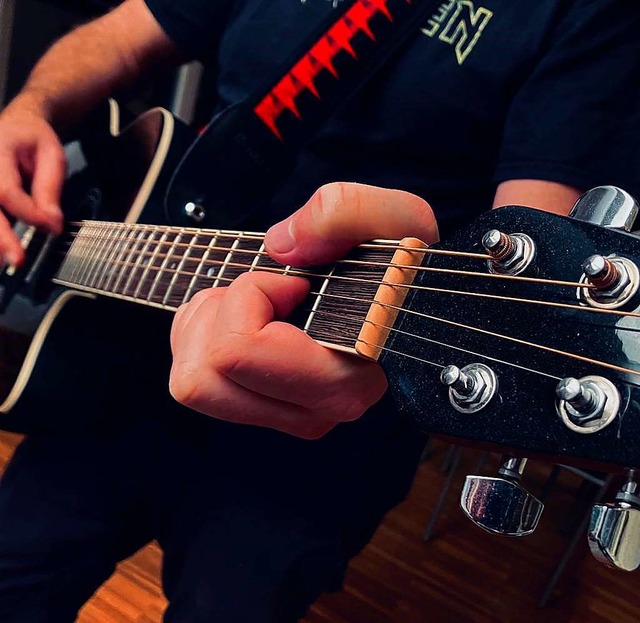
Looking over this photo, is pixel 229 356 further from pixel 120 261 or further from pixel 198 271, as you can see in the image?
pixel 120 261

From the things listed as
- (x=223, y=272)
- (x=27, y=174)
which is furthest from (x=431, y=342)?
(x=27, y=174)

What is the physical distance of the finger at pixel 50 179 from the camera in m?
0.85

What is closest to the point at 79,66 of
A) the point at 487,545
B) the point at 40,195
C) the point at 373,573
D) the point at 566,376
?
the point at 40,195

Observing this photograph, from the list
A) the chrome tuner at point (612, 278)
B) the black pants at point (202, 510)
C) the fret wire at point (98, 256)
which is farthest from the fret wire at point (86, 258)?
the chrome tuner at point (612, 278)

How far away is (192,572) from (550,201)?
1.71ft

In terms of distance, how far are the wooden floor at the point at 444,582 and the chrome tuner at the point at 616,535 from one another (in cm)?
110

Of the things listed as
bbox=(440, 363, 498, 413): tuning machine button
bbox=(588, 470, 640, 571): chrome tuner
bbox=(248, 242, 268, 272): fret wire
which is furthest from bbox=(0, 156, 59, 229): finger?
bbox=(588, 470, 640, 571): chrome tuner

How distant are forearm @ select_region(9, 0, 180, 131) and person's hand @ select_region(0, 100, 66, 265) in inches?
2.3

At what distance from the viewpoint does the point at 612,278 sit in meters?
0.30

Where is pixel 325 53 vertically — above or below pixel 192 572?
above

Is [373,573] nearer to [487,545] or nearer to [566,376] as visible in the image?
[487,545]

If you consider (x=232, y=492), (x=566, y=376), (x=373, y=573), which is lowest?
(x=373, y=573)

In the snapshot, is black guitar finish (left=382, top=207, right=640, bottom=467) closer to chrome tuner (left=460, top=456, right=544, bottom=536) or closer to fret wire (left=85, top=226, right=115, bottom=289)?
chrome tuner (left=460, top=456, right=544, bottom=536)

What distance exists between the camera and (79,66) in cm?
95
